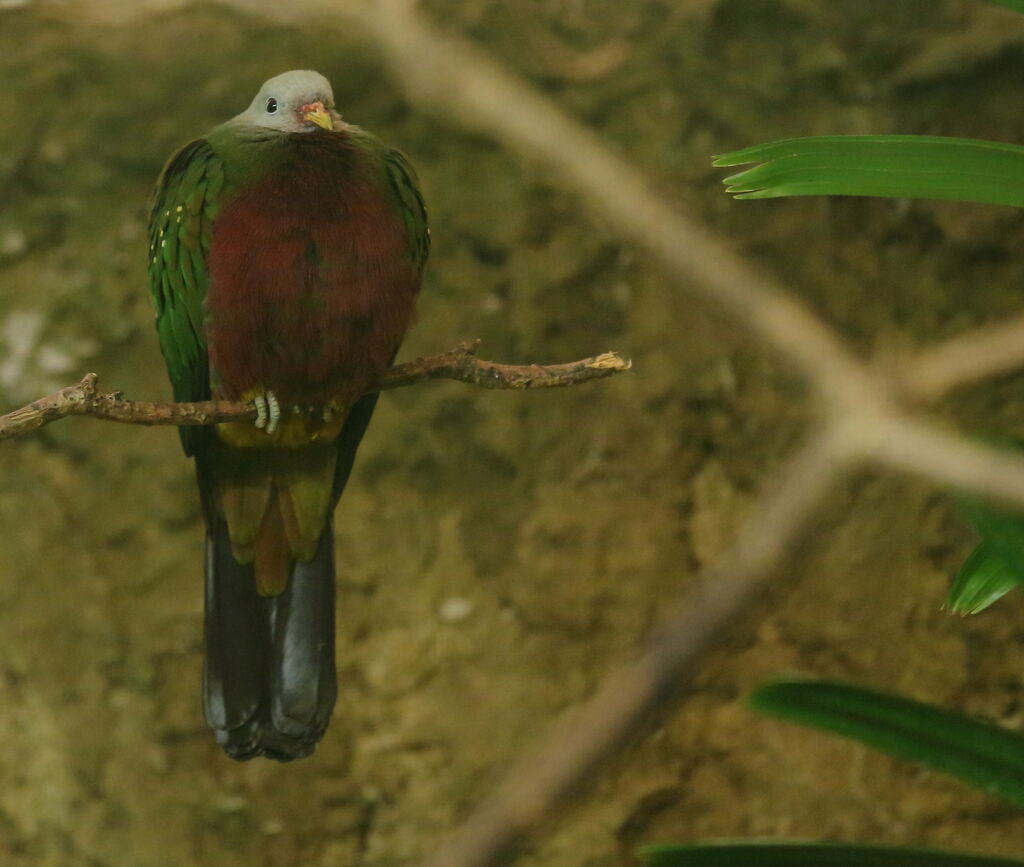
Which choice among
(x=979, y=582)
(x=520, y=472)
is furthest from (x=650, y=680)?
(x=979, y=582)

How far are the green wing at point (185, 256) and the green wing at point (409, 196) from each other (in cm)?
20

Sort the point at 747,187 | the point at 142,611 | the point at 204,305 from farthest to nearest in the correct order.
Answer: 1. the point at 142,611
2. the point at 204,305
3. the point at 747,187

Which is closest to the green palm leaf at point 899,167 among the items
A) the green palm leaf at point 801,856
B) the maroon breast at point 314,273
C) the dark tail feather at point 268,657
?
the green palm leaf at point 801,856

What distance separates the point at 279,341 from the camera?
144 cm

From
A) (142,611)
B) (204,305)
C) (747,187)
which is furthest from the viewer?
(142,611)

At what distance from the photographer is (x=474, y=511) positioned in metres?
2.68

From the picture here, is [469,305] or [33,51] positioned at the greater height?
[33,51]

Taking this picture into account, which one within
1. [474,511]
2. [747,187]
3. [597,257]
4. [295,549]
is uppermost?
[597,257]

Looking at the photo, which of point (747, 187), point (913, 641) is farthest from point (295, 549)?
point (913, 641)

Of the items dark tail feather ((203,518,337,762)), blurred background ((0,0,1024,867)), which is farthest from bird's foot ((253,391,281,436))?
blurred background ((0,0,1024,867))

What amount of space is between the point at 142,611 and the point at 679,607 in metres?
1.12

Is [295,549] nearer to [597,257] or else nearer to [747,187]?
[747,187]

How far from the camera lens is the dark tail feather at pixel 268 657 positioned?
1.58 metres

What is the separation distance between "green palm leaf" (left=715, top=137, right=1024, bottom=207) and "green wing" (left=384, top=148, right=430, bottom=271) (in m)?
0.61
